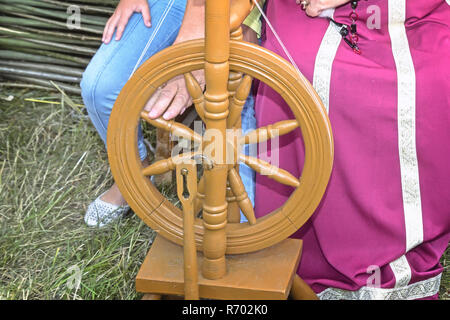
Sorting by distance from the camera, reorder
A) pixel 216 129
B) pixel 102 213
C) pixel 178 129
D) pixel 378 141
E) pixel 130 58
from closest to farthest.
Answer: pixel 216 129 → pixel 178 129 → pixel 378 141 → pixel 130 58 → pixel 102 213

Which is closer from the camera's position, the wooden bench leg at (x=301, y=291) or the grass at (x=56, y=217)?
the wooden bench leg at (x=301, y=291)

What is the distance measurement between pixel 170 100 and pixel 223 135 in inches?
9.5

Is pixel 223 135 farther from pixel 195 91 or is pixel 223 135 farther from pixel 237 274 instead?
pixel 237 274

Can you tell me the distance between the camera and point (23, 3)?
9.03 feet

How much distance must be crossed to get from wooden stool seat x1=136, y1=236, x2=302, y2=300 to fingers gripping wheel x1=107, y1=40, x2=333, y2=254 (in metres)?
0.04

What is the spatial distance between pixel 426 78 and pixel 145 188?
706mm

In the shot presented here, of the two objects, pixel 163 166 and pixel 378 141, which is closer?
pixel 163 166

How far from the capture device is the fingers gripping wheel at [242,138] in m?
1.37

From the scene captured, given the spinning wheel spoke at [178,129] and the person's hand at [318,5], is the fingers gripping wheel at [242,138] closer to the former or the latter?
the spinning wheel spoke at [178,129]

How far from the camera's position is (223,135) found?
1.37 metres

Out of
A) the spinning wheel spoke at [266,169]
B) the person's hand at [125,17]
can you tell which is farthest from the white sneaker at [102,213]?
the spinning wheel spoke at [266,169]

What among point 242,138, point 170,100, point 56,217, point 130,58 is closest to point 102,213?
point 56,217

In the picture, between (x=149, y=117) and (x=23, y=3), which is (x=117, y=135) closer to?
(x=149, y=117)

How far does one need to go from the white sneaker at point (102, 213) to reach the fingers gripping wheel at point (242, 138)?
1.97 feet
